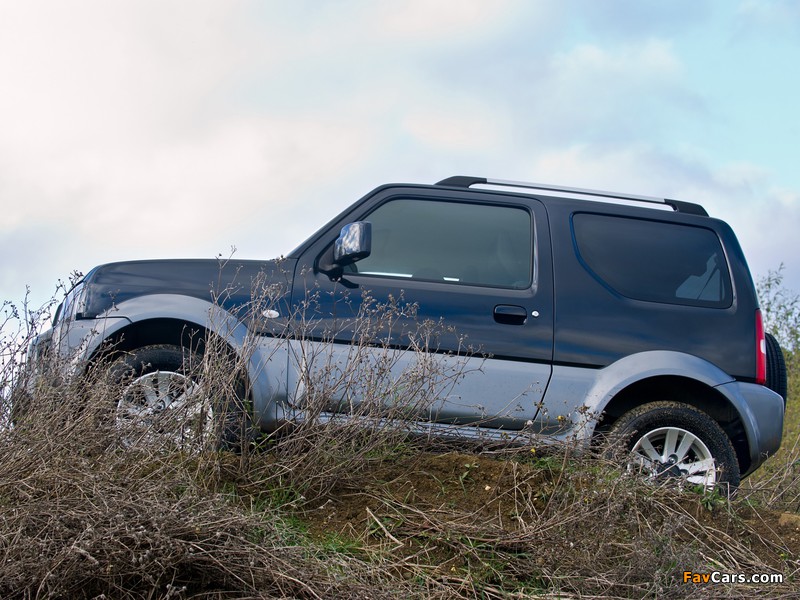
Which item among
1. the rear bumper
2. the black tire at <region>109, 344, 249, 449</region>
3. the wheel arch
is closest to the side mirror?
the black tire at <region>109, 344, 249, 449</region>

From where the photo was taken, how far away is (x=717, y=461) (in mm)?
5348

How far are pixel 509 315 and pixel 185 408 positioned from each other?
205cm

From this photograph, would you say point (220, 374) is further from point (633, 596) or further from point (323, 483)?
point (633, 596)

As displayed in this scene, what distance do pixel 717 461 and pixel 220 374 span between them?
9.71 feet

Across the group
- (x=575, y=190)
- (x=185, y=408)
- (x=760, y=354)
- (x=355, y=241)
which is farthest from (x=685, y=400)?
(x=185, y=408)

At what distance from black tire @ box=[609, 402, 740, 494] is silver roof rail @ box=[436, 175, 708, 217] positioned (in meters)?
1.51

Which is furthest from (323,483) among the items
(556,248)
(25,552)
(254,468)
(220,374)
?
(556,248)

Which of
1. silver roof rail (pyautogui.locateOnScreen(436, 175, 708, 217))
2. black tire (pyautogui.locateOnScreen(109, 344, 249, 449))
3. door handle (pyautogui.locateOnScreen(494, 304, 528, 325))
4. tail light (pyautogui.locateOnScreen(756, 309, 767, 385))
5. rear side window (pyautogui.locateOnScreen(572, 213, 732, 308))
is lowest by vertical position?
black tire (pyautogui.locateOnScreen(109, 344, 249, 449))

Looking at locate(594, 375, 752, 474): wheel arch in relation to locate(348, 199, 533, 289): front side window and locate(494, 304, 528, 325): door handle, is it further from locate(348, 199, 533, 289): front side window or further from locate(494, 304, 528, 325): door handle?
locate(348, 199, 533, 289): front side window

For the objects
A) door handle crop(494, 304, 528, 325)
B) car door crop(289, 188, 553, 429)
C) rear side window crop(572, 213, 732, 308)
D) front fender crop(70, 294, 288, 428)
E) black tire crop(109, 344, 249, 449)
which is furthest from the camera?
rear side window crop(572, 213, 732, 308)

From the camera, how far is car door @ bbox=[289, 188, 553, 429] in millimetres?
4812

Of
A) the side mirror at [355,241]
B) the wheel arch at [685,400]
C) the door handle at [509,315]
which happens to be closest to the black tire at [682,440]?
the wheel arch at [685,400]

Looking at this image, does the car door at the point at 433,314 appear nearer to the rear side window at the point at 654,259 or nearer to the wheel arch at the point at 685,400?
the rear side window at the point at 654,259

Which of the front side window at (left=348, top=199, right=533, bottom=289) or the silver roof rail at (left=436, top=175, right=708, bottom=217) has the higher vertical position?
the silver roof rail at (left=436, top=175, right=708, bottom=217)
